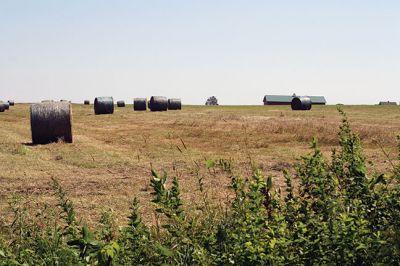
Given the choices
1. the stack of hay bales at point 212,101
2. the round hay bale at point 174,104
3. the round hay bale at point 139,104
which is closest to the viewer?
the round hay bale at point 139,104

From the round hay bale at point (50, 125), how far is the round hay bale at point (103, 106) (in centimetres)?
2033

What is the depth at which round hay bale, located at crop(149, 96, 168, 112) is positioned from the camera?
1725 inches

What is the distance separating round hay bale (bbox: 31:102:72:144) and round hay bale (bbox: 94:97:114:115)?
20.3 meters

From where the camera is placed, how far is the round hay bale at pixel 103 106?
39144 millimetres

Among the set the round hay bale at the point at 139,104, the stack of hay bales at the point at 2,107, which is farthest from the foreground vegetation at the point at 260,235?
the stack of hay bales at the point at 2,107

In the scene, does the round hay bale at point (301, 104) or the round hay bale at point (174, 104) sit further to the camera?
the round hay bale at point (174, 104)

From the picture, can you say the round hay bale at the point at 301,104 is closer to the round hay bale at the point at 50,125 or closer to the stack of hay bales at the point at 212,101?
the round hay bale at the point at 50,125

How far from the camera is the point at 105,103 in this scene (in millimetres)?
39156

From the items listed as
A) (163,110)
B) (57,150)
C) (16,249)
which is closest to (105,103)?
(163,110)

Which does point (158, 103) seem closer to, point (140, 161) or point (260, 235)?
point (140, 161)

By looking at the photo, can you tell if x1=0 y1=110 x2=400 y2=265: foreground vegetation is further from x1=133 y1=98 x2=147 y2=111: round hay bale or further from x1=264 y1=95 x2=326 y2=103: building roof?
x1=264 y1=95 x2=326 y2=103: building roof

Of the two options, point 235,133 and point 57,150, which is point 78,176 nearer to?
point 57,150

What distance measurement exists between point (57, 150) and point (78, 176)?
5.35 m

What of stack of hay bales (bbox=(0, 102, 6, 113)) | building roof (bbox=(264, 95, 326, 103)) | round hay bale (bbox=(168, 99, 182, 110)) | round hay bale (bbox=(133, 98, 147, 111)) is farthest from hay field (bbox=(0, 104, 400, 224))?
building roof (bbox=(264, 95, 326, 103))
